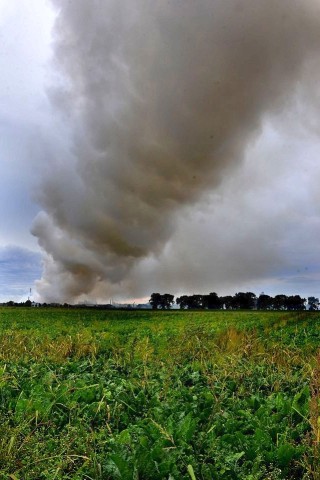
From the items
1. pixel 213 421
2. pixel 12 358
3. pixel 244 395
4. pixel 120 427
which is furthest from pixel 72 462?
pixel 12 358

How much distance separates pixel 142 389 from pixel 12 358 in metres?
4.10

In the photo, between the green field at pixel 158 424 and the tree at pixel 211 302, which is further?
the tree at pixel 211 302

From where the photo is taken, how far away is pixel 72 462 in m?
4.11

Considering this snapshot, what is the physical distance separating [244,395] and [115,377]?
234cm

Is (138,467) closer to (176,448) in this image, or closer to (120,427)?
(176,448)

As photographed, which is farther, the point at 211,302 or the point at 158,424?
the point at 211,302

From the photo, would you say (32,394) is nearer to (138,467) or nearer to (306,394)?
(138,467)

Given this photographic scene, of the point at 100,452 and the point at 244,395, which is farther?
the point at 244,395

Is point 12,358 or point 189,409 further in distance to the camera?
point 12,358

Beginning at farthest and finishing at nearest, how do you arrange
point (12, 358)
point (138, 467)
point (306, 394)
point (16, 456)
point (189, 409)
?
point (12, 358), point (306, 394), point (189, 409), point (16, 456), point (138, 467)

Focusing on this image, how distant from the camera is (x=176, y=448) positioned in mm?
4098

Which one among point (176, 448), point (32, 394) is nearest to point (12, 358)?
point (32, 394)

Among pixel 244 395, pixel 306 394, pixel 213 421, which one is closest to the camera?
pixel 213 421

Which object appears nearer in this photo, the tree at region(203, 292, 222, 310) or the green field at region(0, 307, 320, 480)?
the green field at region(0, 307, 320, 480)
